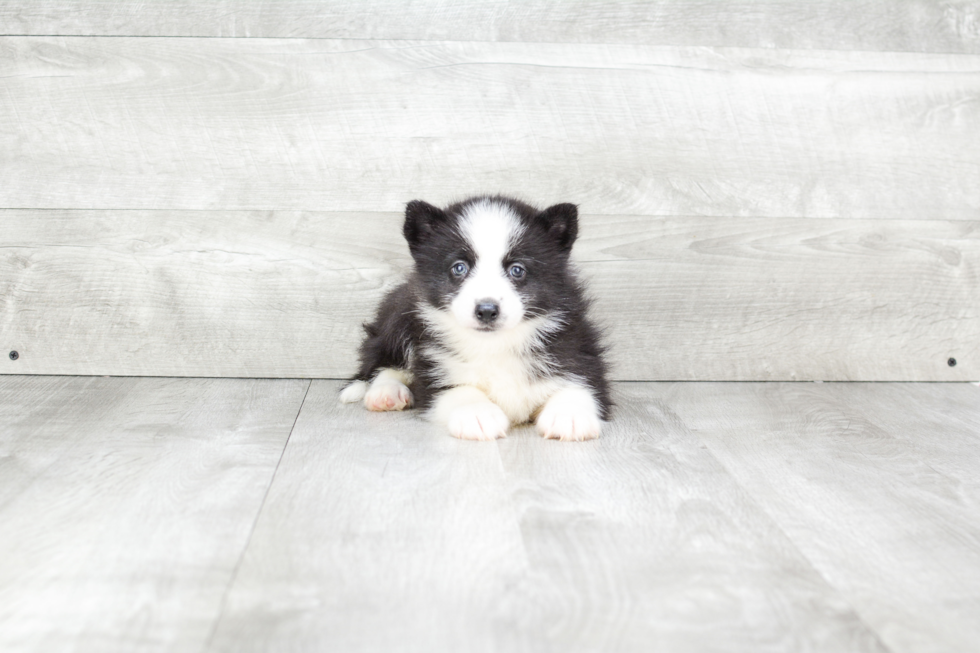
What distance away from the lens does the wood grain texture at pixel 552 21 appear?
104 inches

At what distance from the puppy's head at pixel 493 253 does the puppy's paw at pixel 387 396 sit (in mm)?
315

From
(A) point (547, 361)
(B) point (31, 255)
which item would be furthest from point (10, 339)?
(A) point (547, 361)

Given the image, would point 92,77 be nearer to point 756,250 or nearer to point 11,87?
point 11,87

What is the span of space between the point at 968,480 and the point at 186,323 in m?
2.19

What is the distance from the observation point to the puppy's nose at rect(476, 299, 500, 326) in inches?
80.5

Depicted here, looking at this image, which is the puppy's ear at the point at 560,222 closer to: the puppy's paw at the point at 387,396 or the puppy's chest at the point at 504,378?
the puppy's chest at the point at 504,378

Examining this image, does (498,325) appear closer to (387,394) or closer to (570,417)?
(570,417)

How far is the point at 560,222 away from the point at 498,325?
344 millimetres

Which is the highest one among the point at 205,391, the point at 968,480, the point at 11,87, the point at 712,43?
the point at 712,43

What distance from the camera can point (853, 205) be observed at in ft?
9.36

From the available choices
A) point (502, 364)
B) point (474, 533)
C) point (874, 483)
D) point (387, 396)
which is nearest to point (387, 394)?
point (387, 396)

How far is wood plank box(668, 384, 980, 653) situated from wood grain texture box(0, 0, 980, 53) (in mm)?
1111

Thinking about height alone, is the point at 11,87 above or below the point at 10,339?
above

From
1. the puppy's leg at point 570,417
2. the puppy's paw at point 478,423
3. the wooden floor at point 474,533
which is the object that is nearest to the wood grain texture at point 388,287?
the wooden floor at point 474,533
